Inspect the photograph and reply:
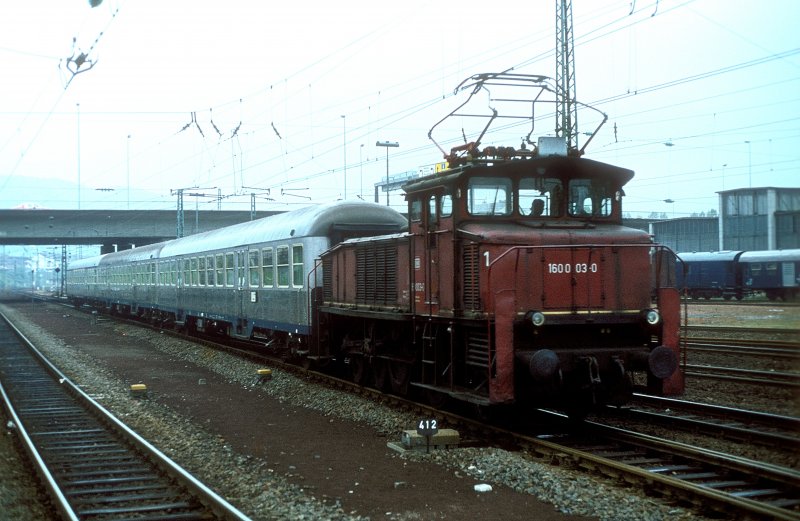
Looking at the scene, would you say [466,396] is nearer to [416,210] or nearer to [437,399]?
[437,399]

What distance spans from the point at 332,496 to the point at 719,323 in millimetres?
26179

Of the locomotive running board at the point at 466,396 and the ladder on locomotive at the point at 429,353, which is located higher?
the ladder on locomotive at the point at 429,353

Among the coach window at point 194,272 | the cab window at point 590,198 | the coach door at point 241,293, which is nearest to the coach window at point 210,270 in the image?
the coach window at point 194,272

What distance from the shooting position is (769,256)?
152ft

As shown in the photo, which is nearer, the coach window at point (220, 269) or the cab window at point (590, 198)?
the cab window at point (590, 198)

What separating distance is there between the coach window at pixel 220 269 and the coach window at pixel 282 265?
5.13 metres

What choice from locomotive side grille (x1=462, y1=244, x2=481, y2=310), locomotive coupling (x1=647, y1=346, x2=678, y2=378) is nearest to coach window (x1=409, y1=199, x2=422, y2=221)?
locomotive side grille (x1=462, y1=244, x2=481, y2=310)

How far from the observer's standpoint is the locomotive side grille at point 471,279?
A: 10688mm

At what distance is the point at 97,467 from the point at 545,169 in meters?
7.12

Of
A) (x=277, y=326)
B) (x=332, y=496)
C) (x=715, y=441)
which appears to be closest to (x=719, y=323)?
(x=277, y=326)

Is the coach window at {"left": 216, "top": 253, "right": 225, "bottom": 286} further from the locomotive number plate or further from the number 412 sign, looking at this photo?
the locomotive number plate

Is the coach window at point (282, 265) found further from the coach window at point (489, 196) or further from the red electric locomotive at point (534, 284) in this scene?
the coach window at point (489, 196)

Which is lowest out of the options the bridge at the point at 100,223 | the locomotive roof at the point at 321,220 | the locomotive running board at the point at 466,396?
the locomotive running board at the point at 466,396

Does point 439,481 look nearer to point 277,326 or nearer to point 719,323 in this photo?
point 277,326
